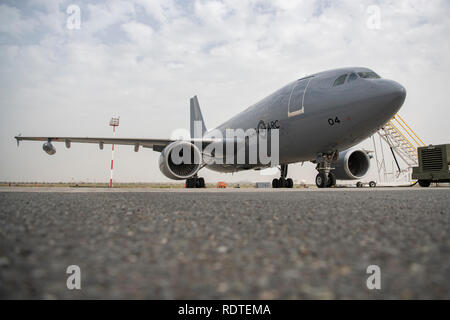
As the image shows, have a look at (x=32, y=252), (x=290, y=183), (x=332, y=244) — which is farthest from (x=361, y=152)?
(x=32, y=252)

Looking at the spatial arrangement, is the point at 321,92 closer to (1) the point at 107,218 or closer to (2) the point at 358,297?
(1) the point at 107,218

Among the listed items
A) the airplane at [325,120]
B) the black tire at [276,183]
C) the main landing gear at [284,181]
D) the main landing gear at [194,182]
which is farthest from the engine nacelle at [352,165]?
the main landing gear at [194,182]

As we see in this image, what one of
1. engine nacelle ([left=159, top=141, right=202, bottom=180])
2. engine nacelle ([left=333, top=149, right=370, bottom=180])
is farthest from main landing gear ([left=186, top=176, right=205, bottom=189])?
engine nacelle ([left=333, top=149, right=370, bottom=180])

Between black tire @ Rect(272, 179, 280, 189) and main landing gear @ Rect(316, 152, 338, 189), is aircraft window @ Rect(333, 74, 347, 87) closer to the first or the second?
main landing gear @ Rect(316, 152, 338, 189)

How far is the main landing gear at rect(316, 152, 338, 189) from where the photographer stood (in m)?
8.16

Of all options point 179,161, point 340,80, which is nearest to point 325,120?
point 340,80

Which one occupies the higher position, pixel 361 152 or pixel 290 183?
pixel 361 152

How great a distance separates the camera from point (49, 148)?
11.2 meters

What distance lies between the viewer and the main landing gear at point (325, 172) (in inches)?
321

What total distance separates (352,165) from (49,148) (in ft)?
39.4

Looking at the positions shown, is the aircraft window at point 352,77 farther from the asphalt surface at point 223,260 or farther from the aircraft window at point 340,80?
the asphalt surface at point 223,260

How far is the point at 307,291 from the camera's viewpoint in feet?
2.14
